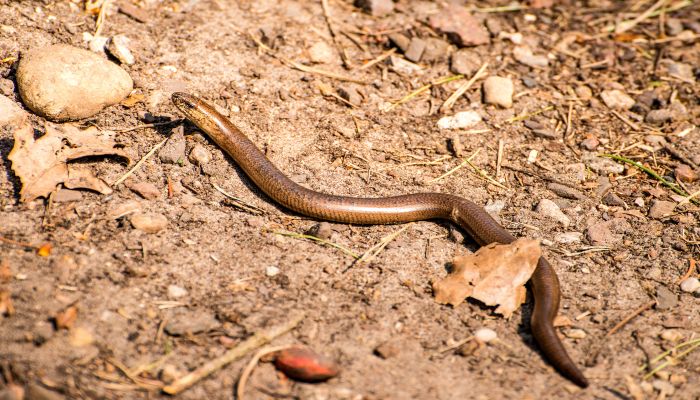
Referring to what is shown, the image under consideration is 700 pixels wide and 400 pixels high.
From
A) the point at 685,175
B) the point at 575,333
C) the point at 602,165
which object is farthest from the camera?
the point at 602,165

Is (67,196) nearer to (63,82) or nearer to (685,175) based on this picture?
(63,82)

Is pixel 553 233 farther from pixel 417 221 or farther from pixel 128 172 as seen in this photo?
pixel 128 172

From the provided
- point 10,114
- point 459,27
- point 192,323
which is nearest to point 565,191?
point 459,27

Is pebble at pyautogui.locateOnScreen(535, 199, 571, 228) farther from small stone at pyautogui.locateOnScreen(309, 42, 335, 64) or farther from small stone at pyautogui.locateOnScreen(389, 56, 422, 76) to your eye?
small stone at pyautogui.locateOnScreen(309, 42, 335, 64)

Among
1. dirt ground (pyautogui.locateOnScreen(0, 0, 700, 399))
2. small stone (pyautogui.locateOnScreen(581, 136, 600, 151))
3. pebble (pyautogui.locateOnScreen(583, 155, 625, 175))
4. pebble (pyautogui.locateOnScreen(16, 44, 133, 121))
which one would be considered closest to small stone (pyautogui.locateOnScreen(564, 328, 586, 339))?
dirt ground (pyautogui.locateOnScreen(0, 0, 700, 399))

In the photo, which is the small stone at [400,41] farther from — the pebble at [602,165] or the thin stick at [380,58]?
the pebble at [602,165]

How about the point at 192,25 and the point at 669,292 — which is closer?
the point at 669,292

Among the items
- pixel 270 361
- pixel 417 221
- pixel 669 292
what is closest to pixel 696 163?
pixel 669 292
